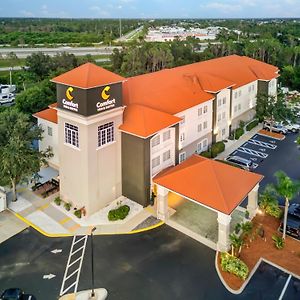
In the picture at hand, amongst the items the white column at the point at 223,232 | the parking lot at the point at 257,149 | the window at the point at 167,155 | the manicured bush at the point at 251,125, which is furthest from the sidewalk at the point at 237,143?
the white column at the point at 223,232

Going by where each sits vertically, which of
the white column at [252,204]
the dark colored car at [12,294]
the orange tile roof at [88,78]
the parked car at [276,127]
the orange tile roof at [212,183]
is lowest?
the dark colored car at [12,294]

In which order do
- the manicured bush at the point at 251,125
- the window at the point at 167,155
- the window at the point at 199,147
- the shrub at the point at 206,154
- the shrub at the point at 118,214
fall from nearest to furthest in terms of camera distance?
1. the shrub at the point at 118,214
2. the window at the point at 167,155
3. the shrub at the point at 206,154
4. the window at the point at 199,147
5. the manicured bush at the point at 251,125

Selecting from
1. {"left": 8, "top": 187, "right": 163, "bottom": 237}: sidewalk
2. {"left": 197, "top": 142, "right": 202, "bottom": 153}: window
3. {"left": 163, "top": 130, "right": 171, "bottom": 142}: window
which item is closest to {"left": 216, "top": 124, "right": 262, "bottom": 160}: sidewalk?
{"left": 197, "top": 142, "right": 202, "bottom": 153}: window

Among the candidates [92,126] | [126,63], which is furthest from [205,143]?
[126,63]

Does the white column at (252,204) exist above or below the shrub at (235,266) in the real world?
above

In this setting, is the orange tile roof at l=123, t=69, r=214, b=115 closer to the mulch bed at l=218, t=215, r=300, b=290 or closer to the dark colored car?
the mulch bed at l=218, t=215, r=300, b=290

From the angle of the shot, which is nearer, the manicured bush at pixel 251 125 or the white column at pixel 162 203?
the white column at pixel 162 203

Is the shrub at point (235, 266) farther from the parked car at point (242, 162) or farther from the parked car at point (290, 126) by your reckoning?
the parked car at point (290, 126)

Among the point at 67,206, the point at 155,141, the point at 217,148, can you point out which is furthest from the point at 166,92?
the point at 67,206

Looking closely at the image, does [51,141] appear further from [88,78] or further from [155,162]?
[155,162]
